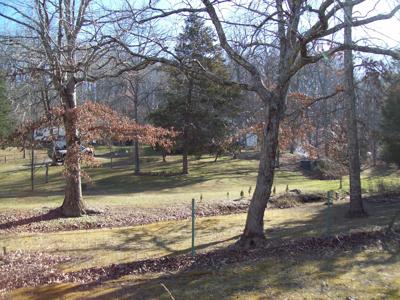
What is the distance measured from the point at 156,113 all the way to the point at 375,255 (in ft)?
105

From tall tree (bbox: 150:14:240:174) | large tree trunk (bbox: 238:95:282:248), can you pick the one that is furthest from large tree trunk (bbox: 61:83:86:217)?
tall tree (bbox: 150:14:240:174)

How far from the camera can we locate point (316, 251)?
27.8ft

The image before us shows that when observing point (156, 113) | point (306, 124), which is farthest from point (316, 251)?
point (156, 113)

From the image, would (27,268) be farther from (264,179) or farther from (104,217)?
(104,217)

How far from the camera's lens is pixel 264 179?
33.0 feet

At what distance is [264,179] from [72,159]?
861cm

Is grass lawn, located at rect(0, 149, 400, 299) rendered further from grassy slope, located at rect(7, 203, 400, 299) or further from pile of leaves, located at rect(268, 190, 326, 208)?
pile of leaves, located at rect(268, 190, 326, 208)

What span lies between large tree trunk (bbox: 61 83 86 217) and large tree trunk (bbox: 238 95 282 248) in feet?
27.5

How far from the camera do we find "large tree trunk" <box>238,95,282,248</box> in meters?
9.95

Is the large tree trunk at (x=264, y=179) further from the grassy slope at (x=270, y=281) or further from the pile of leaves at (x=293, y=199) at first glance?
the pile of leaves at (x=293, y=199)

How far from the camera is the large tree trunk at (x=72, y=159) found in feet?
54.9

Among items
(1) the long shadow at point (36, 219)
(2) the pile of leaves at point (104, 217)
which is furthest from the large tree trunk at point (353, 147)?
(1) the long shadow at point (36, 219)

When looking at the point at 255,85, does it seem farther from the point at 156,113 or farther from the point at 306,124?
the point at 156,113

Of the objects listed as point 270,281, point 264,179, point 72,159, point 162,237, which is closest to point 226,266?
point 270,281
